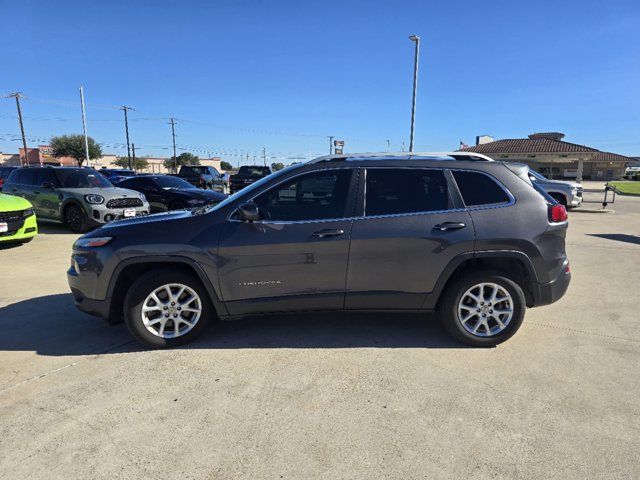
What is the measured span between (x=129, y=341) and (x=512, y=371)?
3446 mm

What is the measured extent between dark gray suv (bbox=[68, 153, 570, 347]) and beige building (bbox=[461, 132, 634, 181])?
26.3 meters

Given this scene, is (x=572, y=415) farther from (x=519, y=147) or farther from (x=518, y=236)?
(x=519, y=147)

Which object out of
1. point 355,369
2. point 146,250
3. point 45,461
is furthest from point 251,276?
point 45,461

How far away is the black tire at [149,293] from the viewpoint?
360 centimetres

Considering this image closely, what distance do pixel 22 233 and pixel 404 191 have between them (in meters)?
7.92

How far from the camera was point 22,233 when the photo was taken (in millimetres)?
8031

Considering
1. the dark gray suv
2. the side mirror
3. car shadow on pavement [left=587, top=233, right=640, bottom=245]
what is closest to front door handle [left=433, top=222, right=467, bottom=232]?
the dark gray suv

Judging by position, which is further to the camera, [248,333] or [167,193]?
[167,193]

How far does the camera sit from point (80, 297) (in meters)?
3.77

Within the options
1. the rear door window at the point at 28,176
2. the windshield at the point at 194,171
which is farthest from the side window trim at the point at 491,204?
the windshield at the point at 194,171

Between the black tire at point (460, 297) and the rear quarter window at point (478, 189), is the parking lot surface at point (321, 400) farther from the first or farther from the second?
the rear quarter window at point (478, 189)

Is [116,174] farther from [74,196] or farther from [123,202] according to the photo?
[123,202]

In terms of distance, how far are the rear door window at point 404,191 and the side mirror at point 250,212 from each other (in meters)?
0.97

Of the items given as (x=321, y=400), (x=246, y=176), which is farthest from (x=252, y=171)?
(x=321, y=400)
